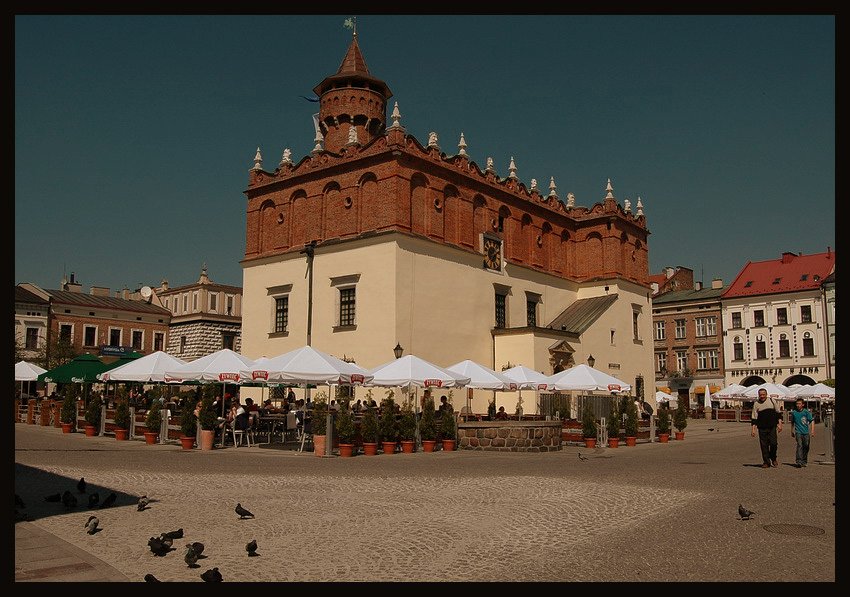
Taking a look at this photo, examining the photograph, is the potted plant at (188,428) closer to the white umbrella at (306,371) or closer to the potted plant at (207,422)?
the potted plant at (207,422)

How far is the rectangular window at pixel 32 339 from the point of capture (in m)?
59.8

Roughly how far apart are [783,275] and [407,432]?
172 ft

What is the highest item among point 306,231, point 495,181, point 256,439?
point 495,181

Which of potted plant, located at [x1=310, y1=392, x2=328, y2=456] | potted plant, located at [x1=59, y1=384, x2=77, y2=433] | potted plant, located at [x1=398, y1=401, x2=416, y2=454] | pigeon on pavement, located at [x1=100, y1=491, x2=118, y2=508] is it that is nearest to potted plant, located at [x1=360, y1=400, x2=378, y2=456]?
potted plant, located at [x1=398, y1=401, x2=416, y2=454]

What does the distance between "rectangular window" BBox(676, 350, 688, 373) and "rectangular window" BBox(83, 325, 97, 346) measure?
50200mm

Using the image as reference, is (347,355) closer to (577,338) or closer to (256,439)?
(256,439)

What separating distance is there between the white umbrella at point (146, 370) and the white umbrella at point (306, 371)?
3461 mm

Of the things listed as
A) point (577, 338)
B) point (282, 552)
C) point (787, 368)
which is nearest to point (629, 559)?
point (282, 552)

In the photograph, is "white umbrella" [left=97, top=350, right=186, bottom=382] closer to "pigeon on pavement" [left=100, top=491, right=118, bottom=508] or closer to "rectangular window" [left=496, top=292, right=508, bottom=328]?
"pigeon on pavement" [left=100, top=491, right=118, bottom=508]

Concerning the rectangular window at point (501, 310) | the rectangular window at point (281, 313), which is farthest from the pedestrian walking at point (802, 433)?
the rectangular window at point (281, 313)

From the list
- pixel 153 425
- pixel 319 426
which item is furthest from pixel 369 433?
pixel 153 425

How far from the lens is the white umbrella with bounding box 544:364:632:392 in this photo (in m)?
27.0

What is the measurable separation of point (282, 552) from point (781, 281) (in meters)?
64.1

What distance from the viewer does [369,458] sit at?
2019 cm
